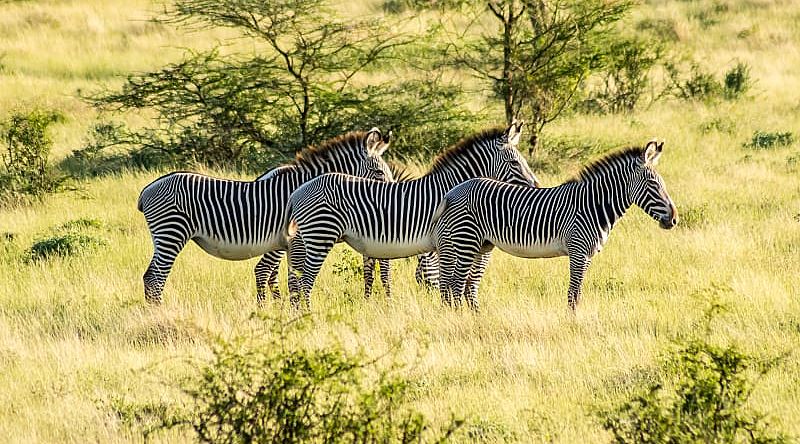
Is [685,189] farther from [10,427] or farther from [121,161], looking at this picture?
[10,427]

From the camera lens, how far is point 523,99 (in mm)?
18672

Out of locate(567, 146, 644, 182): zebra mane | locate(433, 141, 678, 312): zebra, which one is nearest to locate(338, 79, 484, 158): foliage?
locate(567, 146, 644, 182): zebra mane

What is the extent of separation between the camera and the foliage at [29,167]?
609 inches

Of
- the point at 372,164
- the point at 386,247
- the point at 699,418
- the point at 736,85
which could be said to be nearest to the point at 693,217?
the point at 372,164

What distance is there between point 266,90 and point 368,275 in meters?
8.23

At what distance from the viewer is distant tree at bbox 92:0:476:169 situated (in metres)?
17.5

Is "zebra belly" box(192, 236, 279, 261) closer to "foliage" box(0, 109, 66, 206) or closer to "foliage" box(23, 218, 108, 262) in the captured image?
"foliage" box(23, 218, 108, 262)

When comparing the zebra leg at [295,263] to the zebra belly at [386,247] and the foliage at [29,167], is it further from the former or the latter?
the foliage at [29,167]

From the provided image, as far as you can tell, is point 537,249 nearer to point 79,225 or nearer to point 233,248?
point 233,248

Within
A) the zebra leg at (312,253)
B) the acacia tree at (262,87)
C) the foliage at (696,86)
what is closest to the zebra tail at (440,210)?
the zebra leg at (312,253)

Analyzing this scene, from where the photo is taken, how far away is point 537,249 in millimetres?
9836

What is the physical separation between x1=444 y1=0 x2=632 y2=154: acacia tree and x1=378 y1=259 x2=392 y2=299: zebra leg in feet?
26.3

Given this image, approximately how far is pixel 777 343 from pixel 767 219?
5134 millimetres

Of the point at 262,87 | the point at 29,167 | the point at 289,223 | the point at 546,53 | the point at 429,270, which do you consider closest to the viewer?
the point at 289,223
